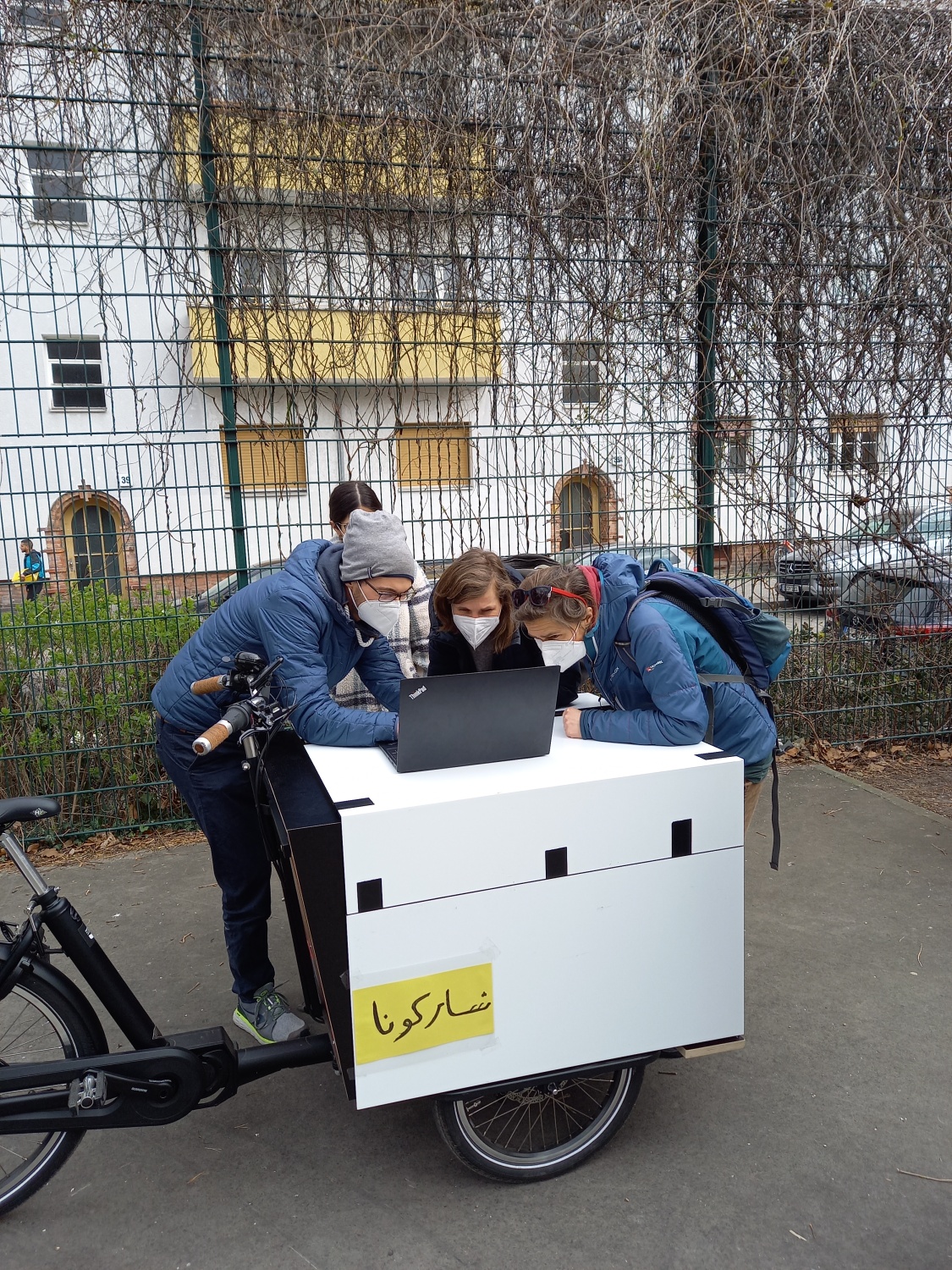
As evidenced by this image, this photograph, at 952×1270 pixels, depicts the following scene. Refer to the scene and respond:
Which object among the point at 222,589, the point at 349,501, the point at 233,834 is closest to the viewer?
the point at 233,834

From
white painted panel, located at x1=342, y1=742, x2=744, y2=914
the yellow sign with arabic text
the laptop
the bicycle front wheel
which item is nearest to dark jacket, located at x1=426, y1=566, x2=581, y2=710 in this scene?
the laptop

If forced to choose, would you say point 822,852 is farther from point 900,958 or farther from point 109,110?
point 109,110

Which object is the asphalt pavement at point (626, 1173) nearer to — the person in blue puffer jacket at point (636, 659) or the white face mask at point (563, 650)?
the person in blue puffer jacket at point (636, 659)

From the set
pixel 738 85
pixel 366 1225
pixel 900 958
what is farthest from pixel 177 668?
pixel 738 85

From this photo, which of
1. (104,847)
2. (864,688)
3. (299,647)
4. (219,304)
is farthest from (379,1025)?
(864,688)

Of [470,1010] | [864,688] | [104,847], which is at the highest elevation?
[470,1010]

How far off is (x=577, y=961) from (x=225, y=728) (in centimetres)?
97

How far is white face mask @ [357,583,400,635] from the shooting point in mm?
2533

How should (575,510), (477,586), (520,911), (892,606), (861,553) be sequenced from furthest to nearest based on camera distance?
1. (892,606)
2. (861,553)
3. (575,510)
4. (477,586)
5. (520,911)

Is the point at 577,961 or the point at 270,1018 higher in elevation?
the point at 577,961

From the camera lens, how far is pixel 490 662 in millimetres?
2859

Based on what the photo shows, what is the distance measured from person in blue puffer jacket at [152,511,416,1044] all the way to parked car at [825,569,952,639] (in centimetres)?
368

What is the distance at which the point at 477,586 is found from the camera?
2.63 metres

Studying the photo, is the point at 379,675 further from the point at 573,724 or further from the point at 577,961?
the point at 577,961
